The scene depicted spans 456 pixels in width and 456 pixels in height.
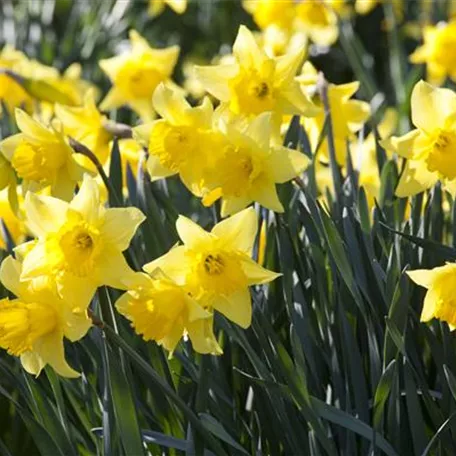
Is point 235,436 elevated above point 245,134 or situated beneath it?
situated beneath

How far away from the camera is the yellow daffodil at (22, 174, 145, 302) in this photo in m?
1.50

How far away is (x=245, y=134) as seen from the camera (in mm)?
1727

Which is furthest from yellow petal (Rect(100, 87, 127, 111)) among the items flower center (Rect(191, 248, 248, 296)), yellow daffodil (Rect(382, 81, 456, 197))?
flower center (Rect(191, 248, 248, 296))

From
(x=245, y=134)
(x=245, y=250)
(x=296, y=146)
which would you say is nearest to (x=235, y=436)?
(x=245, y=250)

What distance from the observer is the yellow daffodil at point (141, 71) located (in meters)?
2.94

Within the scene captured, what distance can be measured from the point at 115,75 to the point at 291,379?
1599 mm

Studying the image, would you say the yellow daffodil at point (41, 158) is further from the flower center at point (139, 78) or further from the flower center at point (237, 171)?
the flower center at point (139, 78)

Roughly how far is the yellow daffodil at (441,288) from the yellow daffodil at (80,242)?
0.42m

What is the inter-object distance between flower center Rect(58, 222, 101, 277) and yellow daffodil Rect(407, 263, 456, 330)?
457 mm

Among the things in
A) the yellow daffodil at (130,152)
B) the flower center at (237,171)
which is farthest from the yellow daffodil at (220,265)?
the yellow daffodil at (130,152)

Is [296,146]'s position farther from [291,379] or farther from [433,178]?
[291,379]

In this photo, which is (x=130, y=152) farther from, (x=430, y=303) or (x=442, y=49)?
(x=442, y=49)

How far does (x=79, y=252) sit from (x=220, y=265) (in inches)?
8.0

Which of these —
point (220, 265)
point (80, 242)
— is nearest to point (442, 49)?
point (220, 265)
